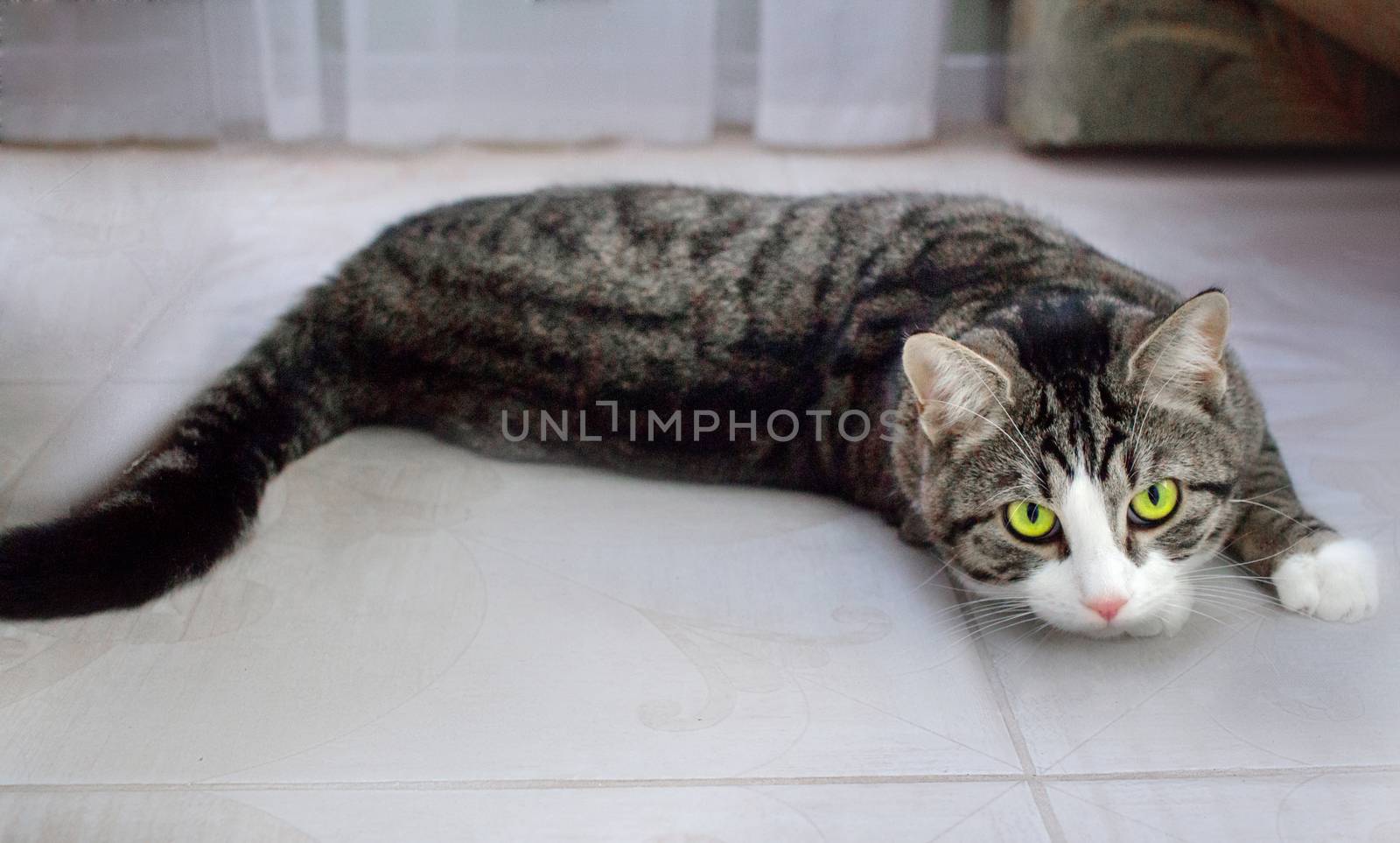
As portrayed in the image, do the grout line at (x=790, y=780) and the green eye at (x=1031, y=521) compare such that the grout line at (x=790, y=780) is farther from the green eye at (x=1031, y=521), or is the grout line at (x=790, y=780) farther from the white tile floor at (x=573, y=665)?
the green eye at (x=1031, y=521)

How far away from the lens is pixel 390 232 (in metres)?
2.12

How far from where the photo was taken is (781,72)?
10.6ft

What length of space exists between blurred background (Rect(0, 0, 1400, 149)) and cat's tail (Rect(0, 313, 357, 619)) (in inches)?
39.2

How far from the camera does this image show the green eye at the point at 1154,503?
1.47m

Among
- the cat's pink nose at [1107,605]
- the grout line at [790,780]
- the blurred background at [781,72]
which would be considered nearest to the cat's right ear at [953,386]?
the cat's pink nose at [1107,605]

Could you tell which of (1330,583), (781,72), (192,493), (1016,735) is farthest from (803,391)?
(781,72)

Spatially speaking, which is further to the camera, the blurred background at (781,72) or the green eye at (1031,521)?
the blurred background at (781,72)

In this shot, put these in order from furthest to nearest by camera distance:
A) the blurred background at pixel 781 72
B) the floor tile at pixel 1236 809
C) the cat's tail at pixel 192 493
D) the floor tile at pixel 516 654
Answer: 1. the blurred background at pixel 781 72
2. the cat's tail at pixel 192 493
3. the floor tile at pixel 516 654
4. the floor tile at pixel 1236 809

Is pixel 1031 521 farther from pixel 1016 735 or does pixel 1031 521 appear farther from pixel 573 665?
pixel 573 665

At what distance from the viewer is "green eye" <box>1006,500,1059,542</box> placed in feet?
4.86

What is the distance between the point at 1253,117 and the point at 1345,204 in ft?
1.09

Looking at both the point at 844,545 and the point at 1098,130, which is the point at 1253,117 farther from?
the point at 844,545

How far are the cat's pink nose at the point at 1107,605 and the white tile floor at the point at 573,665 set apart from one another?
0.44 feet

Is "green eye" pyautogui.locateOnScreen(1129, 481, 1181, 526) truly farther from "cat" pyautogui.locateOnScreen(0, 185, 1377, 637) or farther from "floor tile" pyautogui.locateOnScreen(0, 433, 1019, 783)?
"floor tile" pyautogui.locateOnScreen(0, 433, 1019, 783)
